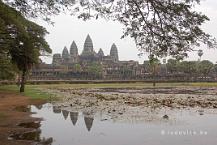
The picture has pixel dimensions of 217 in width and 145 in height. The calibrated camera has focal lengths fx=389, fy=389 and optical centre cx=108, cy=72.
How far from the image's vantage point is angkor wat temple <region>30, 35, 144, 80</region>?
12744 centimetres

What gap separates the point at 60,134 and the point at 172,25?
9.74 metres

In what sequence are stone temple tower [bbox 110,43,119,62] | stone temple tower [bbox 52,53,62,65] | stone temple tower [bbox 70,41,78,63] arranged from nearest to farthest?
1. stone temple tower [bbox 52,53,62,65]
2. stone temple tower [bbox 70,41,78,63]
3. stone temple tower [bbox 110,43,119,62]

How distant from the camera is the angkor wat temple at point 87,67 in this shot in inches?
5017

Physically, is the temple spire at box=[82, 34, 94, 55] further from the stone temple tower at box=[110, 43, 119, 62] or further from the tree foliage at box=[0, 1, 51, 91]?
the tree foliage at box=[0, 1, 51, 91]

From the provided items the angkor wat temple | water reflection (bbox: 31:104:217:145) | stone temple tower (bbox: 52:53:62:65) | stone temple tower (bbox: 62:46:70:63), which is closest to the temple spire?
the angkor wat temple

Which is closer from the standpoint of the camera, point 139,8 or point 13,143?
point 139,8

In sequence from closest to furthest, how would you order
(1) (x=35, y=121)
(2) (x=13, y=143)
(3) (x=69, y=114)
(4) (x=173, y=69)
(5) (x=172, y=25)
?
(5) (x=172, y=25), (2) (x=13, y=143), (1) (x=35, y=121), (3) (x=69, y=114), (4) (x=173, y=69)

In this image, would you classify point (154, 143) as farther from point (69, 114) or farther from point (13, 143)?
point (69, 114)

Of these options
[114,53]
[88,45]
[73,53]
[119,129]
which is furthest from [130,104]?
[88,45]

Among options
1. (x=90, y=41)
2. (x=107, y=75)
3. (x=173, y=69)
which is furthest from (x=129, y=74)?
(x=90, y=41)

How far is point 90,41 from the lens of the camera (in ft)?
549

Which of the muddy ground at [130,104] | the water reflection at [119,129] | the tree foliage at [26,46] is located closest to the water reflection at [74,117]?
the water reflection at [119,129]

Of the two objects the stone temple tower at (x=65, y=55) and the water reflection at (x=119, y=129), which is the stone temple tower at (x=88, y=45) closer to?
the stone temple tower at (x=65, y=55)

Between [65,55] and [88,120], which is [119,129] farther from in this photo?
[65,55]
